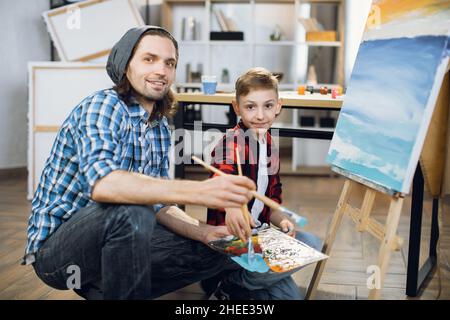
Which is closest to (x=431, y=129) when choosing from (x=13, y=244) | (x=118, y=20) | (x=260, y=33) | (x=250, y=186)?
(x=250, y=186)

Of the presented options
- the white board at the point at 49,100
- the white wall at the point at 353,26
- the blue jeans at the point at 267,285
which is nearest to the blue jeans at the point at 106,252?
the blue jeans at the point at 267,285

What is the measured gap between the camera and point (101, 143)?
1.41m

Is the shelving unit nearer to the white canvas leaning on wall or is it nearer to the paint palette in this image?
the white canvas leaning on wall

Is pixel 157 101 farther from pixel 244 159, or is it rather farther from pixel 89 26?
pixel 89 26

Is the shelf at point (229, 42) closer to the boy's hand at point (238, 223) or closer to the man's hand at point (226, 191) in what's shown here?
the boy's hand at point (238, 223)

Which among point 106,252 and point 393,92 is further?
point 393,92

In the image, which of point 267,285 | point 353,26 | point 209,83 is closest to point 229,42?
point 353,26

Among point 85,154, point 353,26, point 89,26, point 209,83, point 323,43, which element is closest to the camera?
point 85,154

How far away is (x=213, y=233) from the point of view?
65.3 inches

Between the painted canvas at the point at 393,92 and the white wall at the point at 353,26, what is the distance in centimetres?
223

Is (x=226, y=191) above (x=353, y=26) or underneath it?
underneath

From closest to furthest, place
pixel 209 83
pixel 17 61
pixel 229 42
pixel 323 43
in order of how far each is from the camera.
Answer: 1. pixel 209 83
2. pixel 17 61
3. pixel 323 43
4. pixel 229 42

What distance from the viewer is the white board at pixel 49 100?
3379 millimetres

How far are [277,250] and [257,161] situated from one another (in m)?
0.34
